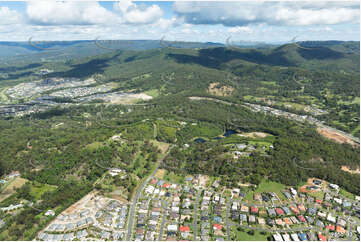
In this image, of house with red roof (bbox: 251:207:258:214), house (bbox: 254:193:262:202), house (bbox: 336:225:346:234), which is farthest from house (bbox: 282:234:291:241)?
house (bbox: 336:225:346:234)

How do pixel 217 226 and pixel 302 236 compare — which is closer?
pixel 302 236

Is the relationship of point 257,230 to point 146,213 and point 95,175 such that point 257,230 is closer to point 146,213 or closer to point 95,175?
point 146,213

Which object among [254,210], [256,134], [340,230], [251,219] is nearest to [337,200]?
[340,230]

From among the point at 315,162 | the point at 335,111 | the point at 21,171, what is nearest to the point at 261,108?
the point at 335,111

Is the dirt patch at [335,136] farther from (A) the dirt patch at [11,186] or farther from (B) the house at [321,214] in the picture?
(A) the dirt patch at [11,186]

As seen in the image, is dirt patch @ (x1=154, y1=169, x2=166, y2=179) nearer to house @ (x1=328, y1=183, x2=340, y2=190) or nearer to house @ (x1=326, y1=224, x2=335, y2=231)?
house @ (x1=326, y1=224, x2=335, y2=231)

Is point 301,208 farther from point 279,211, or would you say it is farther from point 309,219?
point 279,211
